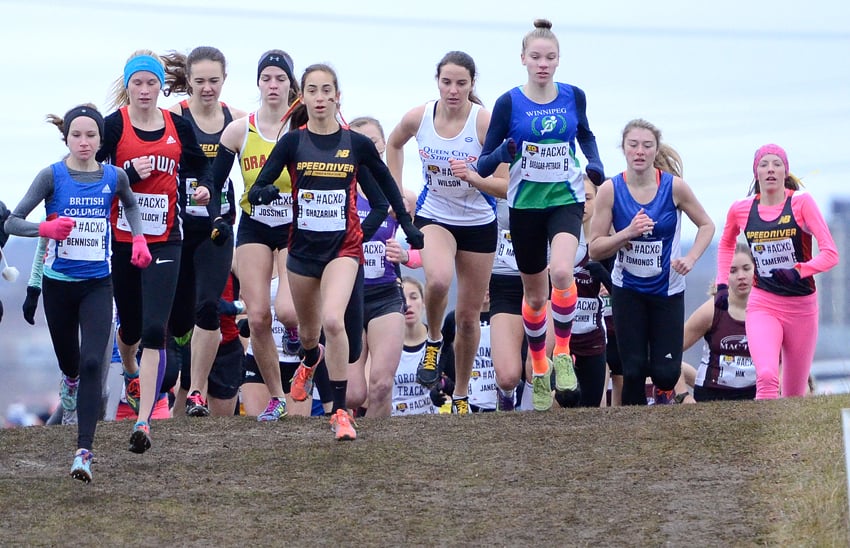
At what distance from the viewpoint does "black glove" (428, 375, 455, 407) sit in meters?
10.7

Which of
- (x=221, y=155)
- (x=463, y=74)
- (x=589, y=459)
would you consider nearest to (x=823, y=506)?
(x=589, y=459)

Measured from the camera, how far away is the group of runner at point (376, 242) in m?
7.98

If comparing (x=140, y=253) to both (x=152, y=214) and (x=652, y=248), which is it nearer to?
(x=152, y=214)

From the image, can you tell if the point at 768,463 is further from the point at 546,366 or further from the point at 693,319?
the point at 693,319

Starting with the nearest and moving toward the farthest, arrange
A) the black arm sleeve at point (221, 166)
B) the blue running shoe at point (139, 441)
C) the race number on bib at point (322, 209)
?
the blue running shoe at point (139, 441), the race number on bib at point (322, 209), the black arm sleeve at point (221, 166)

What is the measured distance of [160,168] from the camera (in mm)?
8352

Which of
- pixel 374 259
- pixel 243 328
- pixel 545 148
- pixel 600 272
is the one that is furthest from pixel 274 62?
pixel 600 272

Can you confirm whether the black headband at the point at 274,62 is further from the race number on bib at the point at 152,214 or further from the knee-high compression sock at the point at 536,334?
the knee-high compression sock at the point at 536,334

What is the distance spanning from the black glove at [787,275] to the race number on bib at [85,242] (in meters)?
4.82

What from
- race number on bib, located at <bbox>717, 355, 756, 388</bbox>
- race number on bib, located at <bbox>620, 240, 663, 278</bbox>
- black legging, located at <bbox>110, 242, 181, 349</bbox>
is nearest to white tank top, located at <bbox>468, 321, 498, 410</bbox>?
race number on bib, located at <bbox>717, 355, 756, 388</bbox>

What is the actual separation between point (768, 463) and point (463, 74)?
3375mm

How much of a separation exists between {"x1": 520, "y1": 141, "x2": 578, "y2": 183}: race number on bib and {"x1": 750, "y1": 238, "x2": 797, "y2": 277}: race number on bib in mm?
1816

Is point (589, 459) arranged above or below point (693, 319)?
below

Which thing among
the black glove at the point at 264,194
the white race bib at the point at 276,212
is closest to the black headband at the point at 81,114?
the black glove at the point at 264,194
